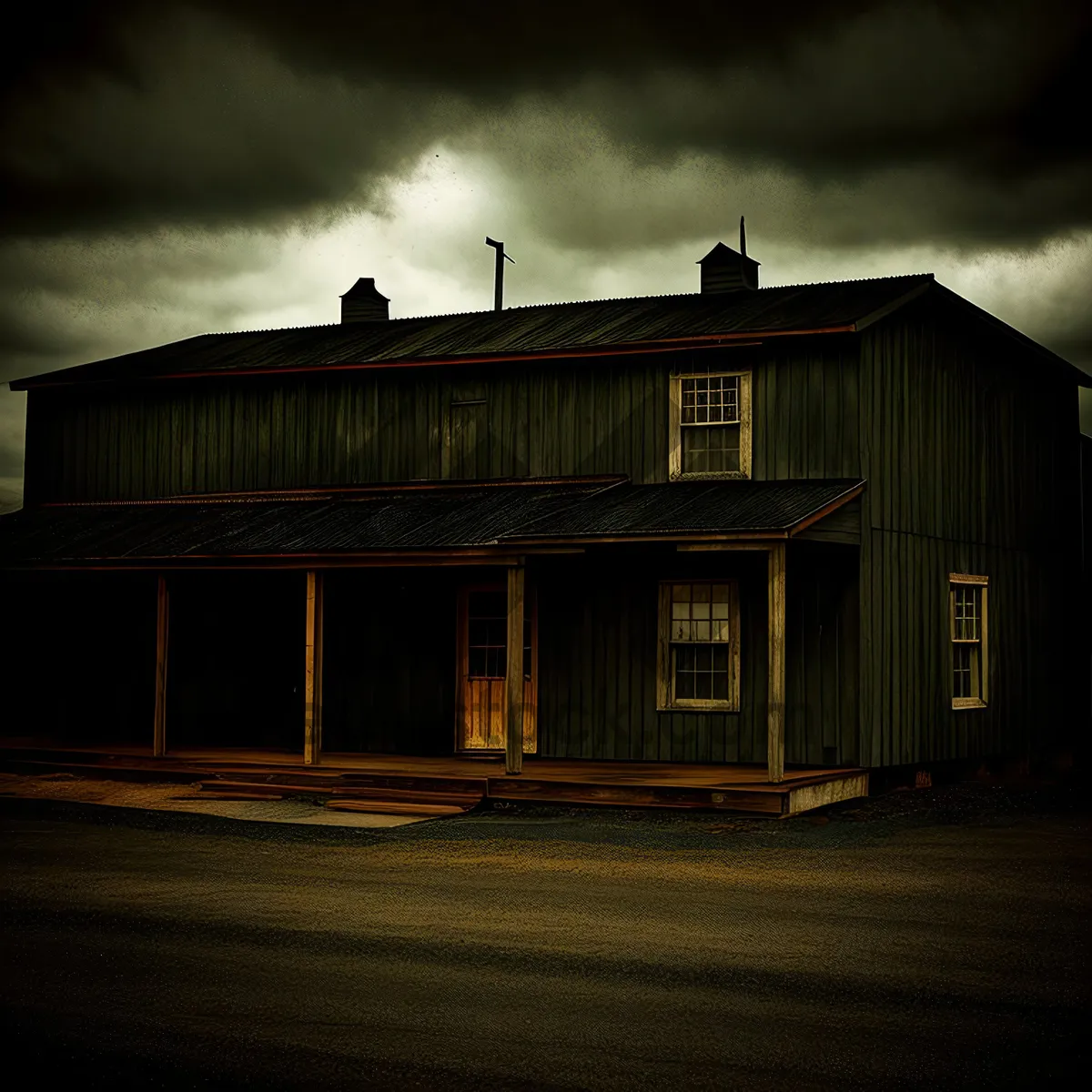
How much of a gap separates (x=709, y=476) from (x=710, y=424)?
2.19 feet

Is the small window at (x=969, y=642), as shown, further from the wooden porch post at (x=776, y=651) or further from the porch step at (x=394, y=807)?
the porch step at (x=394, y=807)

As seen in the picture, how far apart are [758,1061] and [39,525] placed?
60.1 ft

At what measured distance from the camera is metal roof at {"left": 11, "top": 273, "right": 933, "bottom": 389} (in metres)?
19.1

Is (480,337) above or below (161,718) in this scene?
above

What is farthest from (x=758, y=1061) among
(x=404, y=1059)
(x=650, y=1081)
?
(x=404, y=1059)

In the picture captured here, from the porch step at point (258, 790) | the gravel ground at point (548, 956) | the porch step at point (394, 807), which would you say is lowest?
the gravel ground at point (548, 956)

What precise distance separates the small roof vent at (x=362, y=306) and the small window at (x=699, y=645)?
9.22m

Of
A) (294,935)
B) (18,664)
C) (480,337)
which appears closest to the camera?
(294,935)

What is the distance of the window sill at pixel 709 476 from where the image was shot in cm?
1875

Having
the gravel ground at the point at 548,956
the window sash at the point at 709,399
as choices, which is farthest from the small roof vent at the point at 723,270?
the gravel ground at the point at 548,956

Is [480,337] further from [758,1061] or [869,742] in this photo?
[758,1061]

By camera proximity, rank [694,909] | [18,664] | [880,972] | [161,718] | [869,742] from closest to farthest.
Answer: [880,972] < [694,909] < [869,742] < [161,718] < [18,664]

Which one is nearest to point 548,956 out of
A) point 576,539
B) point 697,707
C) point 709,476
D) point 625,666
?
point 576,539

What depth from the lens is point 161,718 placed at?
19.5 metres
